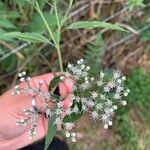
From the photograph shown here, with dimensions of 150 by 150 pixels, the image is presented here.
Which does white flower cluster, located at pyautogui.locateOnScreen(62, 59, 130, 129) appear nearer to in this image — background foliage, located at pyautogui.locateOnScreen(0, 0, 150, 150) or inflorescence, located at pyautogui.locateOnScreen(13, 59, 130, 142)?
inflorescence, located at pyautogui.locateOnScreen(13, 59, 130, 142)

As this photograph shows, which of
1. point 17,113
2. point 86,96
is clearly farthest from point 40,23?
point 86,96

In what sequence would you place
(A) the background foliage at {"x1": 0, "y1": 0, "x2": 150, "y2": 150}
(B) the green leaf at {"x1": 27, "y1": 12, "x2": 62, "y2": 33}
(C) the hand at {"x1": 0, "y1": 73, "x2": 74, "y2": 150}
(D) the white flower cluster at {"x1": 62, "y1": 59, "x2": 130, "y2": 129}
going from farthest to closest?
(A) the background foliage at {"x1": 0, "y1": 0, "x2": 150, "y2": 150} → (B) the green leaf at {"x1": 27, "y1": 12, "x2": 62, "y2": 33} → (C) the hand at {"x1": 0, "y1": 73, "x2": 74, "y2": 150} → (D) the white flower cluster at {"x1": 62, "y1": 59, "x2": 130, "y2": 129}

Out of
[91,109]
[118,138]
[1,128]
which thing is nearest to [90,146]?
[118,138]

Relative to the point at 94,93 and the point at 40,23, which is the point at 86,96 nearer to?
the point at 94,93

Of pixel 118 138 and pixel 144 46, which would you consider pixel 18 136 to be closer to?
pixel 118 138

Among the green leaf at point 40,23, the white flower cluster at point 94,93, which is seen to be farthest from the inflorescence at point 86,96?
the green leaf at point 40,23

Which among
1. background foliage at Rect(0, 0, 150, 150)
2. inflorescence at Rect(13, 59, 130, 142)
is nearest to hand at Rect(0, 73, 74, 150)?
inflorescence at Rect(13, 59, 130, 142)

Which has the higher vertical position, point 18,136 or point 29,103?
point 29,103

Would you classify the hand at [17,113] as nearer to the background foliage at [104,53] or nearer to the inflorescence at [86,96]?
the inflorescence at [86,96]
